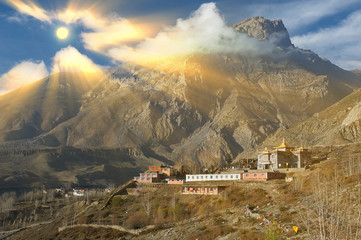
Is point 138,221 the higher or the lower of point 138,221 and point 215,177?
the lower

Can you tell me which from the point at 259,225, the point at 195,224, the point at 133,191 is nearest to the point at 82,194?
the point at 133,191

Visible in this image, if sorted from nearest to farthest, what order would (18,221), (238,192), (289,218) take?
(289,218) → (238,192) → (18,221)

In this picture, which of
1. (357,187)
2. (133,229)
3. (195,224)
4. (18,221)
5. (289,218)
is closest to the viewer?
(289,218)

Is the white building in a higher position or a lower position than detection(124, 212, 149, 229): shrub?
higher

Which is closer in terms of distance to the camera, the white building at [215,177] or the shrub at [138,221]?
the shrub at [138,221]

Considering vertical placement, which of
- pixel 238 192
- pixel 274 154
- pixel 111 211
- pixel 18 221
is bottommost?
pixel 18 221

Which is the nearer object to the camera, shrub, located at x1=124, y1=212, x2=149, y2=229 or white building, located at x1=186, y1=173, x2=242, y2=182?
shrub, located at x1=124, y1=212, x2=149, y2=229

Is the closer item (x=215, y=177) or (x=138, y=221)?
(x=138, y=221)

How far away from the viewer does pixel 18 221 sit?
138 m

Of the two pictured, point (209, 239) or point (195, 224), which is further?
point (195, 224)

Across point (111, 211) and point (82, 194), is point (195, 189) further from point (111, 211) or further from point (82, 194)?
point (82, 194)

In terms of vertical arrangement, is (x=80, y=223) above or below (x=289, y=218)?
below

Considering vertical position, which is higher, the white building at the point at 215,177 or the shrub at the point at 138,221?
the white building at the point at 215,177

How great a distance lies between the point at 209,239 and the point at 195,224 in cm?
922
